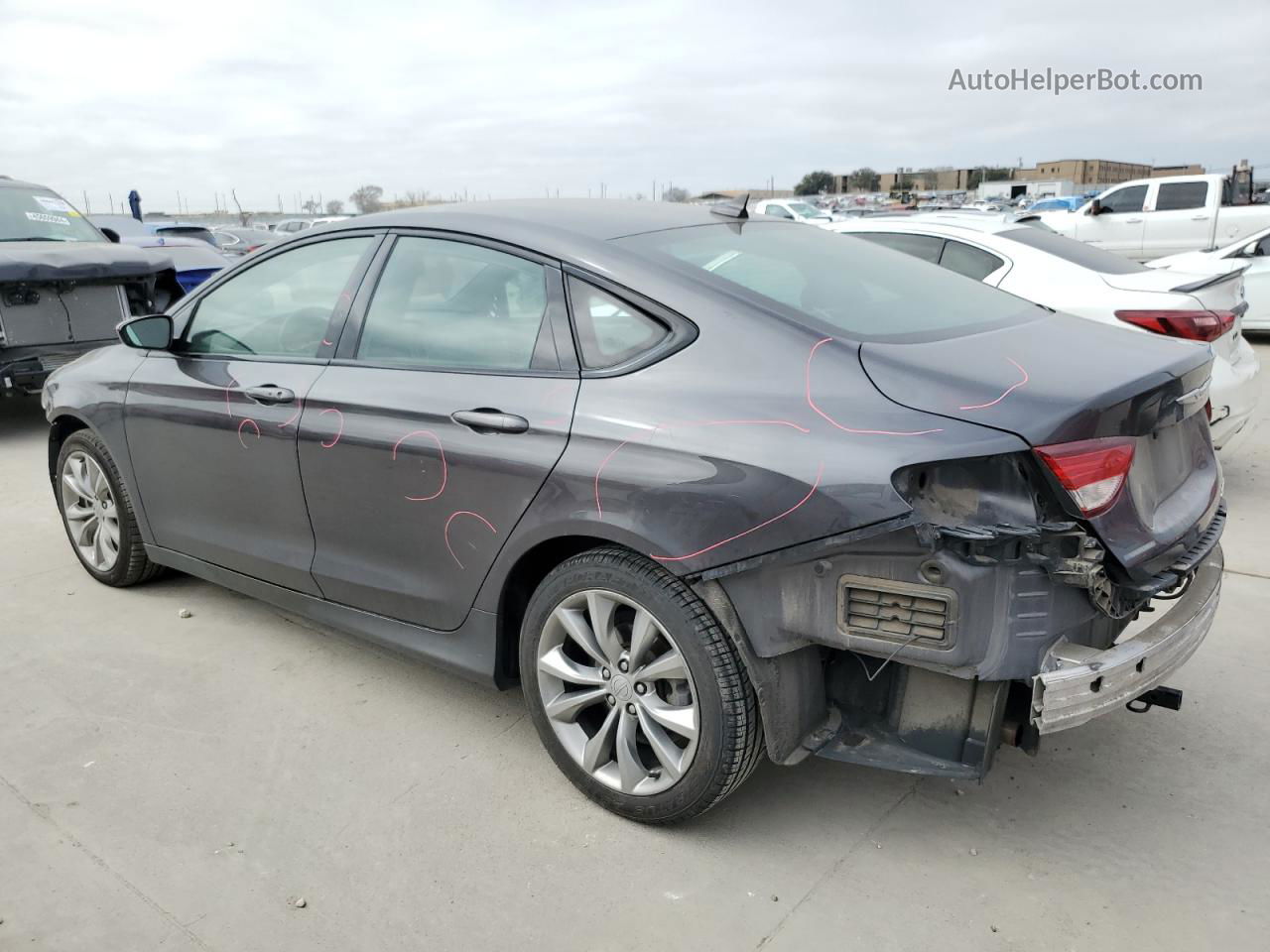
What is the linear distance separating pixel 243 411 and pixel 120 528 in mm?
1216

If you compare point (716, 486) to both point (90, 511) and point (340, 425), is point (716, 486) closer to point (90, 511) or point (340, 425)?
point (340, 425)

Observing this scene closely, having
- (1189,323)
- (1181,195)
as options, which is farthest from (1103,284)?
(1181,195)

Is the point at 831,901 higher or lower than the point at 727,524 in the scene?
lower

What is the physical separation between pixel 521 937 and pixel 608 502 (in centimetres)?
103

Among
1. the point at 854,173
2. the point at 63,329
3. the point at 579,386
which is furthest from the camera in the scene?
the point at 854,173

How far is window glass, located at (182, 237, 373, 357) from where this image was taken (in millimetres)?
3324

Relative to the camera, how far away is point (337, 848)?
8.66 feet

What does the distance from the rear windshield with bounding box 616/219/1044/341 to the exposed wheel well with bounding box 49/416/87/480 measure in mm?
2928

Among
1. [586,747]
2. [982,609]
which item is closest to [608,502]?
[586,747]

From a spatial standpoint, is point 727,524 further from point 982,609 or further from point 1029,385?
point 1029,385

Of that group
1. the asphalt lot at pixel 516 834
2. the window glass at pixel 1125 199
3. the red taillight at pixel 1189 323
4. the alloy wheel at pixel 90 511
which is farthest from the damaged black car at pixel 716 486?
the window glass at pixel 1125 199

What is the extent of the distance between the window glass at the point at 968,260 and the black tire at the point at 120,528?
4.58m

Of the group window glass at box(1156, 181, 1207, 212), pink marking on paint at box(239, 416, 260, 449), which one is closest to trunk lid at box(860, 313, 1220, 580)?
pink marking on paint at box(239, 416, 260, 449)

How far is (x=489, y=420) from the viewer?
2.72 metres
